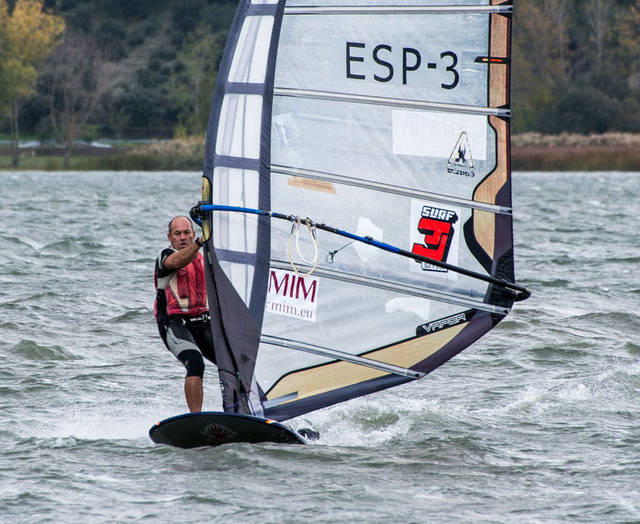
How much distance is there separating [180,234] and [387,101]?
135 cm

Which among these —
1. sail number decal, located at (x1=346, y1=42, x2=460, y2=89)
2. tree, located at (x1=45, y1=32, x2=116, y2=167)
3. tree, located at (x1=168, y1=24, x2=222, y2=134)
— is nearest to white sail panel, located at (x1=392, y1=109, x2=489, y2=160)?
sail number decal, located at (x1=346, y1=42, x2=460, y2=89)

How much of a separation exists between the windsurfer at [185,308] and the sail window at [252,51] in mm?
890

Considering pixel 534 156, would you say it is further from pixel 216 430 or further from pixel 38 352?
pixel 216 430

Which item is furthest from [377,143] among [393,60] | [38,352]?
[38,352]

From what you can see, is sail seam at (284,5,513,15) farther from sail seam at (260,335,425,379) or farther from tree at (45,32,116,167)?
tree at (45,32,116,167)

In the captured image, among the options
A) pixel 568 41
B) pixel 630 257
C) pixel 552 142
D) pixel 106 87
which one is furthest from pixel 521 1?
pixel 630 257

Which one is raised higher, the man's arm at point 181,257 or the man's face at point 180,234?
the man's face at point 180,234

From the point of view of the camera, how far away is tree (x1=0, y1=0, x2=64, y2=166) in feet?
197

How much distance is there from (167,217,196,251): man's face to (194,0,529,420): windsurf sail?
1.22 feet

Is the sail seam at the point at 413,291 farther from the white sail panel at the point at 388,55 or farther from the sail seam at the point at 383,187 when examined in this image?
the white sail panel at the point at 388,55

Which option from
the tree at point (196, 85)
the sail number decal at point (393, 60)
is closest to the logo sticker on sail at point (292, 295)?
the sail number decal at point (393, 60)

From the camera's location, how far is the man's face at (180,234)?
238 inches

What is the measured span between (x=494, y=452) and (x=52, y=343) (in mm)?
4358

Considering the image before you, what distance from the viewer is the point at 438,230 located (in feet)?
19.3
